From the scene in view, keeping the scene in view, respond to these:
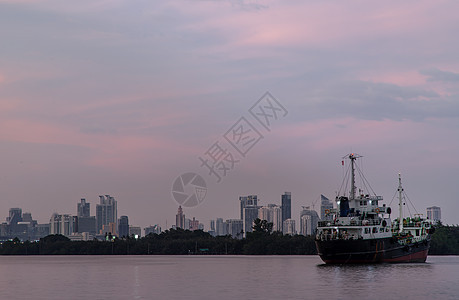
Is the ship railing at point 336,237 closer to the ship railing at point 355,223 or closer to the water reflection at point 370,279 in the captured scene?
the ship railing at point 355,223

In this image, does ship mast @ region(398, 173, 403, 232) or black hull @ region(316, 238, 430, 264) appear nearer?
black hull @ region(316, 238, 430, 264)

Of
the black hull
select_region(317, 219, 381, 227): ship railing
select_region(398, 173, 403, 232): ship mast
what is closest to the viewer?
the black hull

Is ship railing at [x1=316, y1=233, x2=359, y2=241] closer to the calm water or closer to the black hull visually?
the black hull

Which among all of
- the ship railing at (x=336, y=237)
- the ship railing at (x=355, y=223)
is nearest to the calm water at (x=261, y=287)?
the ship railing at (x=336, y=237)

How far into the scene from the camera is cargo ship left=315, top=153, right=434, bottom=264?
5674 inches

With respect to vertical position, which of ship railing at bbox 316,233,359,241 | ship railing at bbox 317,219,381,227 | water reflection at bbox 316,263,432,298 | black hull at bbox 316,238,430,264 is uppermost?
ship railing at bbox 317,219,381,227

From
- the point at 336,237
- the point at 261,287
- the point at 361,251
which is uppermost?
the point at 336,237

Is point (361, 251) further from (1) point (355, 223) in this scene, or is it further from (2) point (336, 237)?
(1) point (355, 223)

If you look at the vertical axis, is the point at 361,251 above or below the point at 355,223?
below

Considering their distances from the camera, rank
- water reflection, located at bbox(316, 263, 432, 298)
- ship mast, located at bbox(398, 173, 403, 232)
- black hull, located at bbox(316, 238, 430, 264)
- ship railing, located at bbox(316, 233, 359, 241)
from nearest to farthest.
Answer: water reflection, located at bbox(316, 263, 432, 298) < black hull, located at bbox(316, 238, 430, 264) < ship railing, located at bbox(316, 233, 359, 241) < ship mast, located at bbox(398, 173, 403, 232)

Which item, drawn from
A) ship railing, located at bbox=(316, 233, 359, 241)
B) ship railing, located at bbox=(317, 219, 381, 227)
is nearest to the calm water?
ship railing, located at bbox=(316, 233, 359, 241)

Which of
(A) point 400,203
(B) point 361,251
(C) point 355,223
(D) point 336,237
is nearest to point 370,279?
(B) point 361,251

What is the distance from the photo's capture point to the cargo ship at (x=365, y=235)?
5674 inches

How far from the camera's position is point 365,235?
145500 mm
